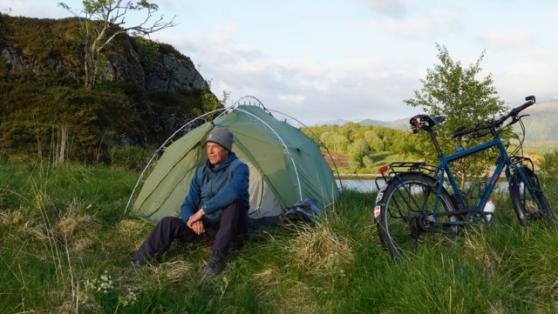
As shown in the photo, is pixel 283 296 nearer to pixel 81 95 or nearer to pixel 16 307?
pixel 16 307

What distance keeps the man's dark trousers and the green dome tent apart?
1.82m

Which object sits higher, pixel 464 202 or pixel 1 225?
pixel 464 202

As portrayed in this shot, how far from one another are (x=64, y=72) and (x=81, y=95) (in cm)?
240

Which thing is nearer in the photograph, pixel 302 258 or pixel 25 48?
pixel 302 258

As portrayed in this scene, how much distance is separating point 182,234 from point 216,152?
0.88m

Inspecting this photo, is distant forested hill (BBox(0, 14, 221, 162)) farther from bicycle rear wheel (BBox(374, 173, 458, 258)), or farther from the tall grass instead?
bicycle rear wheel (BBox(374, 173, 458, 258))

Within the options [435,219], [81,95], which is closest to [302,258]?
[435,219]

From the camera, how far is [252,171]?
7316mm

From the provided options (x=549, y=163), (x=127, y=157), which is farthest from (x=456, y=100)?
(x=127, y=157)

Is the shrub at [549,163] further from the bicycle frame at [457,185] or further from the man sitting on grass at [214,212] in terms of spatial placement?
the man sitting on grass at [214,212]

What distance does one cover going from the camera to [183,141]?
7500mm

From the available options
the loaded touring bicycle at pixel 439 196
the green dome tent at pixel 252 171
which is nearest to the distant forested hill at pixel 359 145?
the green dome tent at pixel 252 171

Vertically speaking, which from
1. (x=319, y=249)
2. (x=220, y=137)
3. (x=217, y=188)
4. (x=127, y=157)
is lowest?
(x=127, y=157)

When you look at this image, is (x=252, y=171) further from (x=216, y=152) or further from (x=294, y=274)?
(x=294, y=274)
